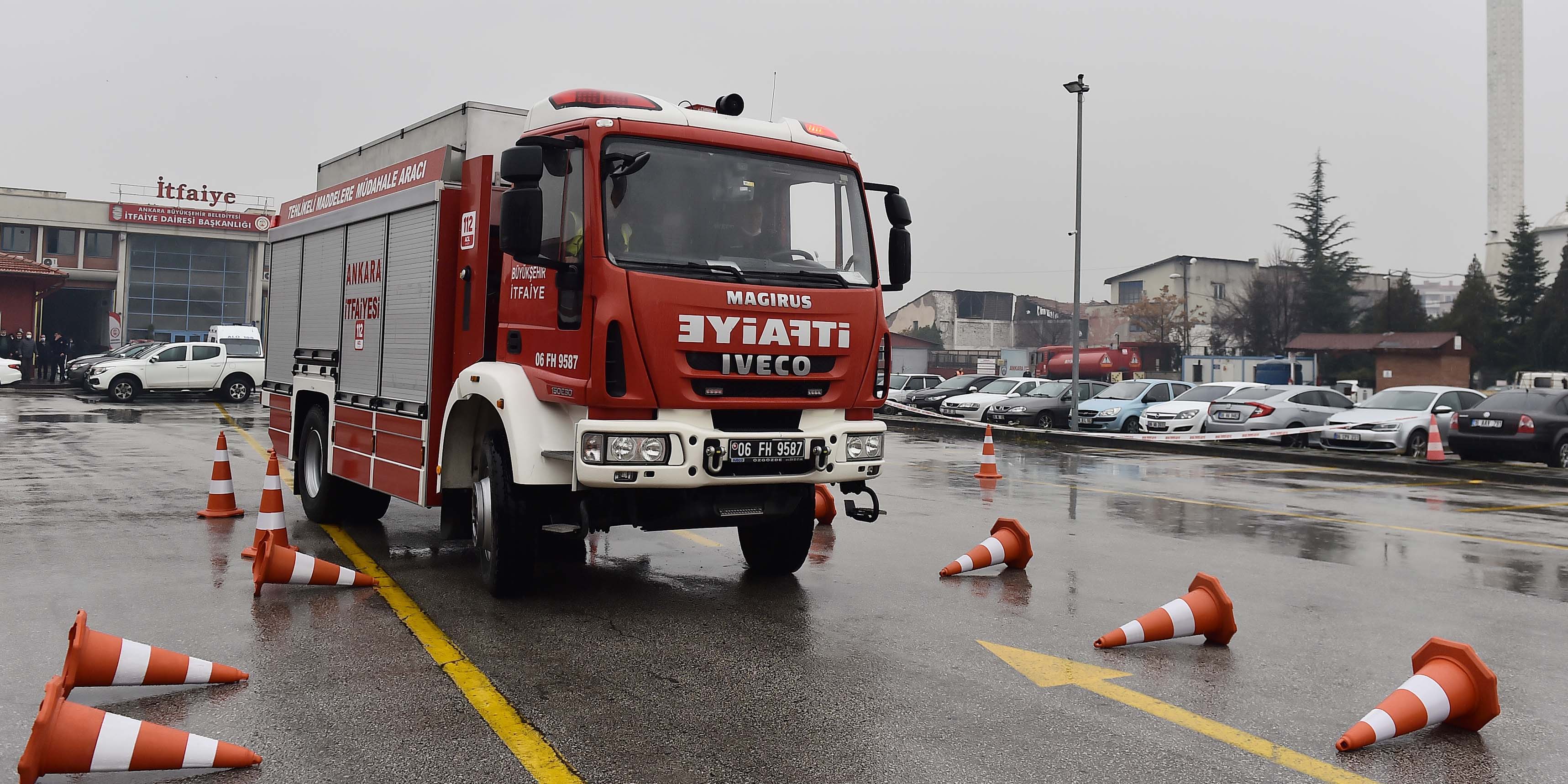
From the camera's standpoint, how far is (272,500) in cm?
818

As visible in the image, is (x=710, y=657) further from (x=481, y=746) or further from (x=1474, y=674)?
(x=1474, y=674)

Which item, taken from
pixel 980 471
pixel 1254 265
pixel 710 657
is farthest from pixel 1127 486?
pixel 1254 265

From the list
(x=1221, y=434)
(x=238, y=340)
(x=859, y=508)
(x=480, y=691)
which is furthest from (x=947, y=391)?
(x=480, y=691)

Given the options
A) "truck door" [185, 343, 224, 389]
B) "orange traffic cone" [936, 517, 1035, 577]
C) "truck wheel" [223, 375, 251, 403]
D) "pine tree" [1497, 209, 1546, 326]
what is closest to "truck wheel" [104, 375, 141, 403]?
"truck door" [185, 343, 224, 389]

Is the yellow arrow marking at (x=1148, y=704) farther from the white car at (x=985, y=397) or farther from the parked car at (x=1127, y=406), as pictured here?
the white car at (x=985, y=397)

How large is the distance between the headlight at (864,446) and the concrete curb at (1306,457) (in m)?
14.4

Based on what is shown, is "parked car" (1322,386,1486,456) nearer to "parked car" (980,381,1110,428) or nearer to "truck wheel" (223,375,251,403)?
"parked car" (980,381,1110,428)

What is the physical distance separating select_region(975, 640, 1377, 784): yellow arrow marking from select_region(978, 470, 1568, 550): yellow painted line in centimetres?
686

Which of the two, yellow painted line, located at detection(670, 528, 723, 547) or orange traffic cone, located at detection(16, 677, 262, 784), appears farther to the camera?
yellow painted line, located at detection(670, 528, 723, 547)

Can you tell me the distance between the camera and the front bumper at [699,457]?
19.7 ft

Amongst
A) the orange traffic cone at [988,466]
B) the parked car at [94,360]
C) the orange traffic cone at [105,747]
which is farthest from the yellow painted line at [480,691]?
the parked car at [94,360]

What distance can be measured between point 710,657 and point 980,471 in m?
10.6

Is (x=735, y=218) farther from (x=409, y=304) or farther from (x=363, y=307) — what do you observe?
(x=363, y=307)

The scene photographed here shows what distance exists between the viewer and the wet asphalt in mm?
4277
